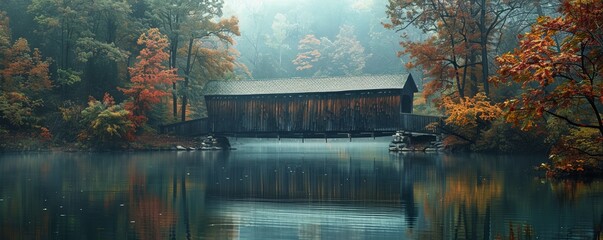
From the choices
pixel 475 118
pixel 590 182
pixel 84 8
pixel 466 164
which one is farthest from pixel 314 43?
pixel 590 182

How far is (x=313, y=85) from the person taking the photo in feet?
151

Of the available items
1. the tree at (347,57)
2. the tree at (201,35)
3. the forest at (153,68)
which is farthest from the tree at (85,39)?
the tree at (347,57)

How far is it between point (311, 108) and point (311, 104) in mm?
264

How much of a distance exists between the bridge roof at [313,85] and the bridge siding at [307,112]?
37cm

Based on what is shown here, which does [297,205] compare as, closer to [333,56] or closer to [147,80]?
[147,80]

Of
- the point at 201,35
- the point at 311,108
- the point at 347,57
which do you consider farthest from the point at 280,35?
the point at 311,108

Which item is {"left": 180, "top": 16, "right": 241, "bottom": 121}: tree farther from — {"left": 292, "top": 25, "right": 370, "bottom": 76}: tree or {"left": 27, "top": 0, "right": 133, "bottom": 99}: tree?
{"left": 292, "top": 25, "right": 370, "bottom": 76}: tree

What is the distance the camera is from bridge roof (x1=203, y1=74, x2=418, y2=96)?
1727 inches

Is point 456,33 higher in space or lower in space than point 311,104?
higher

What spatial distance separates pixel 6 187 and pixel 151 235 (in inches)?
377

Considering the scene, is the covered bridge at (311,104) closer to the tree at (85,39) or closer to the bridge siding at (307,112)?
the bridge siding at (307,112)

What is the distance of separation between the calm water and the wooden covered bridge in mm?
17994

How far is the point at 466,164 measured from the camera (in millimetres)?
28625

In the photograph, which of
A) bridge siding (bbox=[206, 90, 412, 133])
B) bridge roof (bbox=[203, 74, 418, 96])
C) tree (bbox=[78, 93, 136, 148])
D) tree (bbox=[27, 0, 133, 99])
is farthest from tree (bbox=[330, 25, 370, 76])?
tree (bbox=[78, 93, 136, 148])
